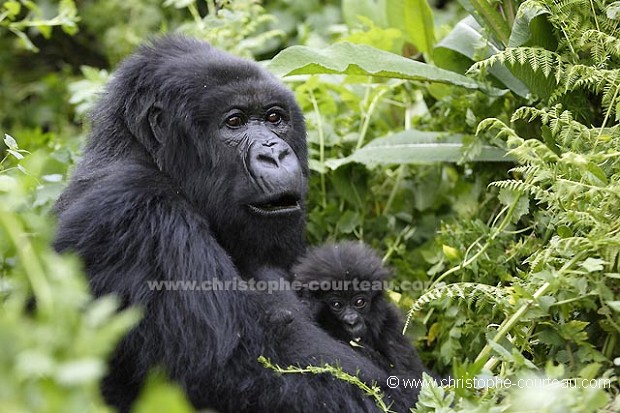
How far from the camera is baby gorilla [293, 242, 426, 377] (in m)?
3.66

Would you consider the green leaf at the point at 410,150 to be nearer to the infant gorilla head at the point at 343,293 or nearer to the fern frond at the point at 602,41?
the infant gorilla head at the point at 343,293

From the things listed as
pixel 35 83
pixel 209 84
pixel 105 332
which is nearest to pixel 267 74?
pixel 209 84

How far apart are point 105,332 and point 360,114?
3.89m

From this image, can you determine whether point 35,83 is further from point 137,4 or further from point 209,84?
point 209,84

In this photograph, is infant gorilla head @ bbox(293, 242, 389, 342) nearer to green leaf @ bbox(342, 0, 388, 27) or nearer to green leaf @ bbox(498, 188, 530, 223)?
green leaf @ bbox(498, 188, 530, 223)

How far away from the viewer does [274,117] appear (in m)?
3.48

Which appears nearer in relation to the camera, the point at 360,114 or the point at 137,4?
the point at 360,114

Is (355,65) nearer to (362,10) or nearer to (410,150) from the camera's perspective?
(410,150)

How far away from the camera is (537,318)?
9.23ft

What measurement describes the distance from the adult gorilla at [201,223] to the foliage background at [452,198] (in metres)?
0.20

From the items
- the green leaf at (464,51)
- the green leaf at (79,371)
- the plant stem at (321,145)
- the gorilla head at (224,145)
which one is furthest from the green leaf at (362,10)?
the green leaf at (79,371)

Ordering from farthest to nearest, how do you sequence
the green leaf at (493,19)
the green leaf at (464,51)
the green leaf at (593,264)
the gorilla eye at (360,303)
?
the green leaf at (464,51), the green leaf at (493,19), the gorilla eye at (360,303), the green leaf at (593,264)

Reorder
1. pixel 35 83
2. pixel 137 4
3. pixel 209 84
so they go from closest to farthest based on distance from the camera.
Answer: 1. pixel 209 84
2. pixel 137 4
3. pixel 35 83

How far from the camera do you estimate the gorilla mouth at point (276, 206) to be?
128 inches
